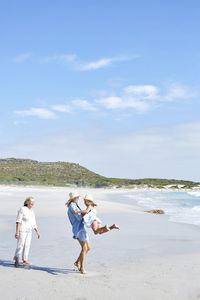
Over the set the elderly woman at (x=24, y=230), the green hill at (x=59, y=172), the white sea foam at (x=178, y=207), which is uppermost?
the green hill at (x=59, y=172)

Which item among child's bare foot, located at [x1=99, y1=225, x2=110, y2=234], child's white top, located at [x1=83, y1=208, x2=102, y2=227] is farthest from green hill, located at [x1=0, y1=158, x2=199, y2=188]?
child's bare foot, located at [x1=99, y1=225, x2=110, y2=234]

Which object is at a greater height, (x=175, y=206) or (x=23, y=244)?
(x=23, y=244)

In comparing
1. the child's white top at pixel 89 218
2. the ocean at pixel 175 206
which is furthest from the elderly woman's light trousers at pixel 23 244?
the ocean at pixel 175 206

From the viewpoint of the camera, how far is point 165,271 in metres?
7.79

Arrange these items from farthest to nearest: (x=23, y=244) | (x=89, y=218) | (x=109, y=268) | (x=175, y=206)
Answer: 1. (x=175, y=206)
2. (x=23, y=244)
3. (x=109, y=268)
4. (x=89, y=218)

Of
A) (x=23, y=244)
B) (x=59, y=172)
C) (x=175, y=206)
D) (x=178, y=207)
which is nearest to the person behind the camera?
(x=23, y=244)

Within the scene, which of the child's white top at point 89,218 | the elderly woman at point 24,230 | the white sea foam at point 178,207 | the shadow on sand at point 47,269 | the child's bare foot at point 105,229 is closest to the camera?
→ the child's bare foot at point 105,229

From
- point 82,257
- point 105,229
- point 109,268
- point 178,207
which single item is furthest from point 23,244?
point 178,207

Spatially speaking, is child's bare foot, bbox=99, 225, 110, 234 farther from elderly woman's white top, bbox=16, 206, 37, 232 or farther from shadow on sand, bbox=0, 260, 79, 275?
elderly woman's white top, bbox=16, 206, 37, 232

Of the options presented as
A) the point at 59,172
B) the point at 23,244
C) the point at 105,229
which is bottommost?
the point at 23,244

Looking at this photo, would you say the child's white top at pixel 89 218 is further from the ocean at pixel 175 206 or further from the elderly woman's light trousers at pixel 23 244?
the ocean at pixel 175 206

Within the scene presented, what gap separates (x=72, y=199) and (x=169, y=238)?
5.81 metres

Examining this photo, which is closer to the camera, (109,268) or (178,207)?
(109,268)

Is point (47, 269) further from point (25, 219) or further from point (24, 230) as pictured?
point (25, 219)
